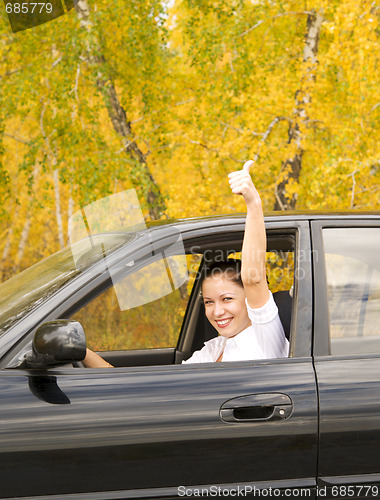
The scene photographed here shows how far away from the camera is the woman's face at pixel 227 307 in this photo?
2.74 m

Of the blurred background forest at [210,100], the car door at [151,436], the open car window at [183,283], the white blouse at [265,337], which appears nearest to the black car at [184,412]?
the car door at [151,436]

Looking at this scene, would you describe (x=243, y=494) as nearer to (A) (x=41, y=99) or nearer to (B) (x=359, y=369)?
(B) (x=359, y=369)

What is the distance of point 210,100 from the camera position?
10188 mm

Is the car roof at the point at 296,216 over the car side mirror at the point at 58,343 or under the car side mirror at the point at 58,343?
over

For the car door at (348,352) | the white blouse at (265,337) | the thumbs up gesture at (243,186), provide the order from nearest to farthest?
the car door at (348,352) → the thumbs up gesture at (243,186) → the white blouse at (265,337)

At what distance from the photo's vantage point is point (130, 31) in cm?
996

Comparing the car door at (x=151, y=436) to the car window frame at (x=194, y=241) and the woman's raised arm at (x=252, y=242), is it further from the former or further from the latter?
the woman's raised arm at (x=252, y=242)

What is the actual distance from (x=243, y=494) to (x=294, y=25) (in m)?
10.5

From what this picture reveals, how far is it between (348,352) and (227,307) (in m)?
0.60

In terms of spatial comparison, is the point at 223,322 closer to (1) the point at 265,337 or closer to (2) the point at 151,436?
(1) the point at 265,337

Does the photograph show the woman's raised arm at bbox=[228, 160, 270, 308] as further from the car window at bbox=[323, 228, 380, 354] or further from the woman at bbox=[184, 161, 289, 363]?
the car window at bbox=[323, 228, 380, 354]

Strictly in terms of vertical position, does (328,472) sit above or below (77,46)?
below

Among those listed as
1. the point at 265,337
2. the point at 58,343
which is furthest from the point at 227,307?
the point at 58,343

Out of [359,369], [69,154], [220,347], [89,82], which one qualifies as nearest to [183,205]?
[69,154]
